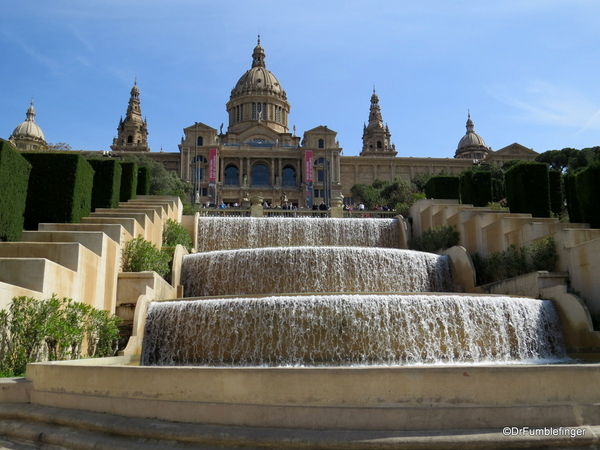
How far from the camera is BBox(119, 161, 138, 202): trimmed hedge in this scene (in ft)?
82.1

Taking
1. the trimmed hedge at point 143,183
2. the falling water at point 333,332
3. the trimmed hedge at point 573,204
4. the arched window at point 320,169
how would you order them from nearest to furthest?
the falling water at point 333,332 < the trimmed hedge at point 573,204 < the trimmed hedge at point 143,183 < the arched window at point 320,169

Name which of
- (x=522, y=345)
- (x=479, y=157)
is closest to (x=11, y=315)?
(x=522, y=345)

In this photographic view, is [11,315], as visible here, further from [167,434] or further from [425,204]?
[425,204]

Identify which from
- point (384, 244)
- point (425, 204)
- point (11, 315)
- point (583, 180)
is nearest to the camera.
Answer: point (11, 315)

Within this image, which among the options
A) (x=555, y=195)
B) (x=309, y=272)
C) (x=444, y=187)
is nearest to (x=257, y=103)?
(x=444, y=187)

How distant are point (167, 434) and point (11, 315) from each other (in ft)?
16.4

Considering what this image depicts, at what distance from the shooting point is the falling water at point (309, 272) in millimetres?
16344

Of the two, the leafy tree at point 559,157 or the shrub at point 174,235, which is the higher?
the leafy tree at point 559,157

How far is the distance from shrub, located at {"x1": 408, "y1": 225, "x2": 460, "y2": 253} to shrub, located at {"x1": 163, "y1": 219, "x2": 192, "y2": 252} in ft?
30.0

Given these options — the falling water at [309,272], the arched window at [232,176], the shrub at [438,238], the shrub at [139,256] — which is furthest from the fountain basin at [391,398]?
the arched window at [232,176]

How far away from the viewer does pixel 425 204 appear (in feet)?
80.8
